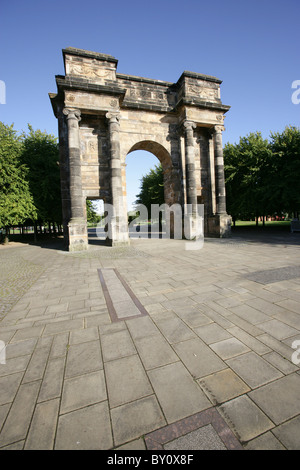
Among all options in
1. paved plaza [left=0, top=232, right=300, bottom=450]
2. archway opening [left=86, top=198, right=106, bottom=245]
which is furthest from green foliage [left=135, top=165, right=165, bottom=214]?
paved plaza [left=0, top=232, right=300, bottom=450]

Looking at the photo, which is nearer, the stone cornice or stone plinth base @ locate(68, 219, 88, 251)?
the stone cornice

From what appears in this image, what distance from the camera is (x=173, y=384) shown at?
5.85ft

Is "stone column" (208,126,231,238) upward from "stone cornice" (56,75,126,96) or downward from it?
downward

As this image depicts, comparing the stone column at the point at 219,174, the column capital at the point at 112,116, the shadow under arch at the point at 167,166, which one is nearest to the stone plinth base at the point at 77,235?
the column capital at the point at 112,116

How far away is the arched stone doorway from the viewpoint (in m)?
10.7

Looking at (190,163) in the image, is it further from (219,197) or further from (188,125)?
(219,197)

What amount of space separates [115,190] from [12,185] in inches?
363

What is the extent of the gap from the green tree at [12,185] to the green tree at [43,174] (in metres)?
0.50

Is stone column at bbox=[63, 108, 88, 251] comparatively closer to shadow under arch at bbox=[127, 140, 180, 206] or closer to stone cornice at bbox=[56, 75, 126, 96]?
stone cornice at bbox=[56, 75, 126, 96]

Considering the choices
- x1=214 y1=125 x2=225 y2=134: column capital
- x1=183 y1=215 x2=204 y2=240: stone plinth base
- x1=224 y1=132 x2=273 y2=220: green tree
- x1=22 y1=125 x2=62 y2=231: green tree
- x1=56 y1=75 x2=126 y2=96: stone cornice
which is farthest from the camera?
x1=224 y1=132 x2=273 y2=220: green tree

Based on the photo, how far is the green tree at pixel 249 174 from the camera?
17406 millimetres

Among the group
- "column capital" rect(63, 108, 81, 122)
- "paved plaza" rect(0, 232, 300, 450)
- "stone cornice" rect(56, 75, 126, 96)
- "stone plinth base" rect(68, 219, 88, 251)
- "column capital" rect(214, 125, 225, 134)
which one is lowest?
"paved plaza" rect(0, 232, 300, 450)

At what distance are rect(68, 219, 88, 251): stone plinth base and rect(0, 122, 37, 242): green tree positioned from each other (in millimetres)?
7188

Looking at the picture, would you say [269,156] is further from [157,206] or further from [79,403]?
[79,403]
